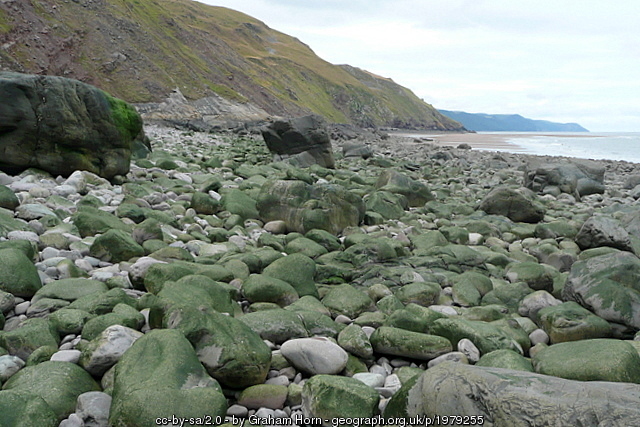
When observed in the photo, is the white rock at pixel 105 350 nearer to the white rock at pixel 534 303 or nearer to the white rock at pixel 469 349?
the white rock at pixel 469 349

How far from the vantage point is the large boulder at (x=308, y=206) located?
8.12m

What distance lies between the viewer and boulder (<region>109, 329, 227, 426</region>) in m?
2.65

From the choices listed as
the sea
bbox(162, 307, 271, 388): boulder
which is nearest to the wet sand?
the sea

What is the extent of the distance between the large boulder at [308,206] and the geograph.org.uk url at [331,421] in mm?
5190

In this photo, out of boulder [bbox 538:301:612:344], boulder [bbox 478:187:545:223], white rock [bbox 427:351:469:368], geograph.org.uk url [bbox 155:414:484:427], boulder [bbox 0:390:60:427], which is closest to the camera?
geograph.org.uk url [bbox 155:414:484:427]

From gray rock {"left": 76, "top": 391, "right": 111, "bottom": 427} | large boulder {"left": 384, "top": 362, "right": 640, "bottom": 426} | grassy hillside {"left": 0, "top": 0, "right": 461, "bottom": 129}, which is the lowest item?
gray rock {"left": 76, "top": 391, "right": 111, "bottom": 427}

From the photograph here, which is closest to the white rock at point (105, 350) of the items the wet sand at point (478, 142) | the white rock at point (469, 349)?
the white rock at point (469, 349)

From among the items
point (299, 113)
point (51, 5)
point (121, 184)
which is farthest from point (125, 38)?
A: point (121, 184)

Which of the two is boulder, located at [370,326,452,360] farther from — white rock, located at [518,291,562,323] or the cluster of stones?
white rock, located at [518,291,562,323]

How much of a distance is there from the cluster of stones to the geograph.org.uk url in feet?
0.10

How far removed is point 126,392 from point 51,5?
47.7 m

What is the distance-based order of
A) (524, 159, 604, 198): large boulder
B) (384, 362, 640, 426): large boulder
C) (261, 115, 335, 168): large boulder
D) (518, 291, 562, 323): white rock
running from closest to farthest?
(384, 362, 640, 426): large boulder, (518, 291, 562, 323): white rock, (524, 159, 604, 198): large boulder, (261, 115, 335, 168): large boulder

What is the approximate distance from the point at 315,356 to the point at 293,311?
2.80 ft

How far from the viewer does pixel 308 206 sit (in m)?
8.21
